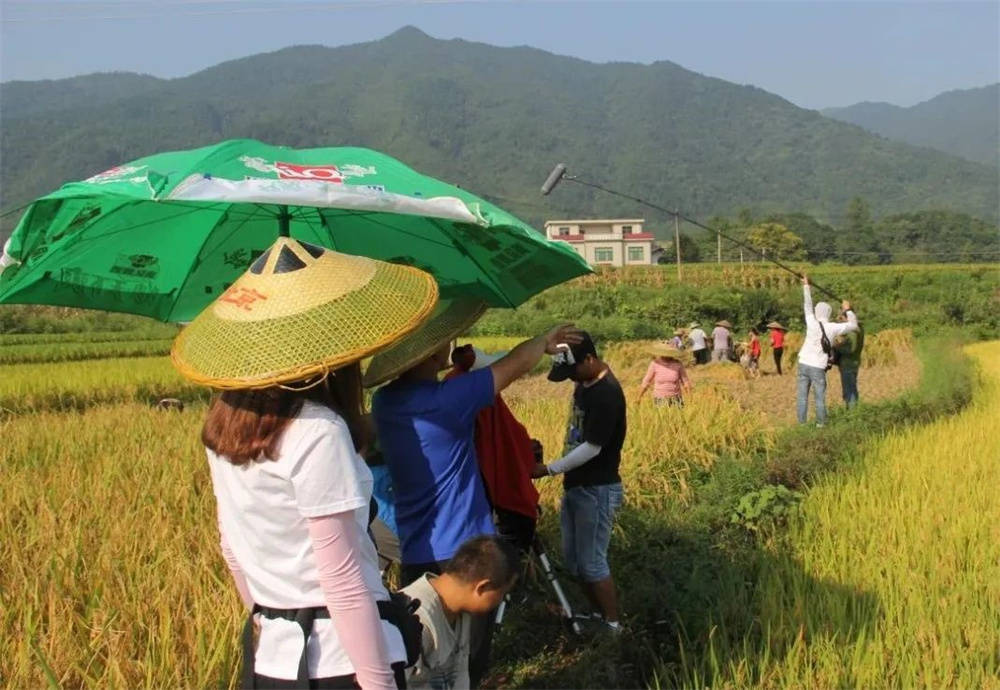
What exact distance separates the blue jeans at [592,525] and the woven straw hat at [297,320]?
6.02 feet

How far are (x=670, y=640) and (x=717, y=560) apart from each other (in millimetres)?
647

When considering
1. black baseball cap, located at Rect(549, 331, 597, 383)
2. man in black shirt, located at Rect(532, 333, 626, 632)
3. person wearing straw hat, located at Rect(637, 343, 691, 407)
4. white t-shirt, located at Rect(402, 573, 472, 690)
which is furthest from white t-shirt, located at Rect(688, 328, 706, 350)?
white t-shirt, located at Rect(402, 573, 472, 690)

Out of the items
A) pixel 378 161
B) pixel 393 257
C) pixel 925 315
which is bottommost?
pixel 925 315

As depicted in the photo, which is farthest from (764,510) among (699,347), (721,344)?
(699,347)

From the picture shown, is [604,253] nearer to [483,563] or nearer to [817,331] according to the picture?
[817,331]

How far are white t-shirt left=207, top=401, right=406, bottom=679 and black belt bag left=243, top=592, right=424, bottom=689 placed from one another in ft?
0.04

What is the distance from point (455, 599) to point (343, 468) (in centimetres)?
75

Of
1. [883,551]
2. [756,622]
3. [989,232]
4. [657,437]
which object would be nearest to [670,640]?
[756,622]

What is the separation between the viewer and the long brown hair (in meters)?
1.76

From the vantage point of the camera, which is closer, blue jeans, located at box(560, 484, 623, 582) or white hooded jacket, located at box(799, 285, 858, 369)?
blue jeans, located at box(560, 484, 623, 582)

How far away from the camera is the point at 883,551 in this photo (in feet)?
13.7

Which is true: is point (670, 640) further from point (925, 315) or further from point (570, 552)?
point (925, 315)

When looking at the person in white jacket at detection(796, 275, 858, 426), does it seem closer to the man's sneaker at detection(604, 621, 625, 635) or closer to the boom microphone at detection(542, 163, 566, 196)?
the boom microphone at detection(542, 163, 566, 196)

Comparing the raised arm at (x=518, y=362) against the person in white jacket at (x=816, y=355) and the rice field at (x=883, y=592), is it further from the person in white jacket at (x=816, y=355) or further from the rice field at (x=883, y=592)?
the person in white jacket at (x=816, y=355)
